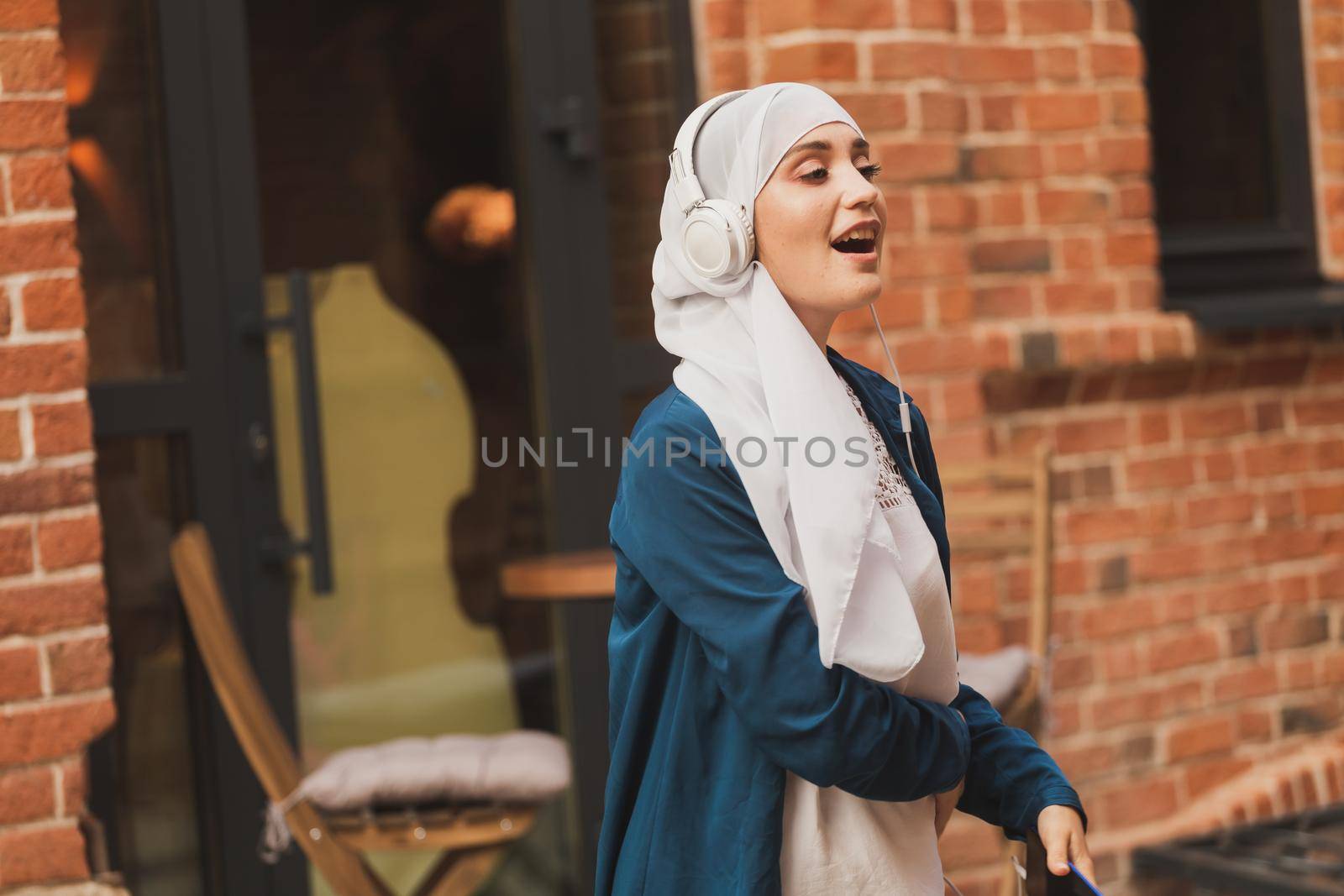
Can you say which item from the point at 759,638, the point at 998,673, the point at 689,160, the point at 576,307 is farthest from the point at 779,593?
the point at 576,307

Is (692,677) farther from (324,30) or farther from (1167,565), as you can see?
(1167,565)

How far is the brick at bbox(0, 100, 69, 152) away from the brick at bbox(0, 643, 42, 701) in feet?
2.65

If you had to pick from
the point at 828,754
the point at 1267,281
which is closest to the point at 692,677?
the point at 828,754

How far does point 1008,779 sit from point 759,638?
0.35 metres

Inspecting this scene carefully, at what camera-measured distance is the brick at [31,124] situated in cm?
239

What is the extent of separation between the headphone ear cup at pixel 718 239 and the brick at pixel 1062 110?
2099 mm

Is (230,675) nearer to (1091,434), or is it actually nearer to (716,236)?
(716,236)

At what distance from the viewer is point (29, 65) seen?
240cm

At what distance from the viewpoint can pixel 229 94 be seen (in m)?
2.91

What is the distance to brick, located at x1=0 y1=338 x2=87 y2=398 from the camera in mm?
2363

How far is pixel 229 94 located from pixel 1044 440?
192 cm

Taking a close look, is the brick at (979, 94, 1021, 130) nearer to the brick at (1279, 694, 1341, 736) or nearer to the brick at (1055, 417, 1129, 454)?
the brick at (1055, 417, 1129, 454)

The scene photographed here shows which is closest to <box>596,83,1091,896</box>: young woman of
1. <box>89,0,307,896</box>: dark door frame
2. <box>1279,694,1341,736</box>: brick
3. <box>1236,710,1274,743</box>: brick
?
<box>89,0,307,896</box>: dark door frame

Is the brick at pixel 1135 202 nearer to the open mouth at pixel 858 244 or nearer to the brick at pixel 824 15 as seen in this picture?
the brick at pixel 824 15
